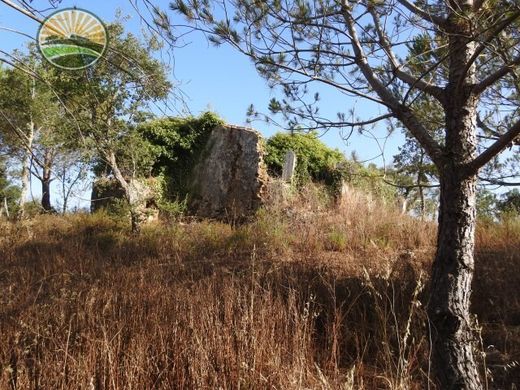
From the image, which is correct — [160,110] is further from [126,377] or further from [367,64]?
[367,64]

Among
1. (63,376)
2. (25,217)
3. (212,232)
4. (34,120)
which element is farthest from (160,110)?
(34,120)

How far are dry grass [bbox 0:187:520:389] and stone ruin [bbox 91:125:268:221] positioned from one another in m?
1.02

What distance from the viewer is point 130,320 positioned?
346cm

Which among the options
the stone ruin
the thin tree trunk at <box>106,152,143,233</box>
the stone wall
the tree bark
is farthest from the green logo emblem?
the stone wall

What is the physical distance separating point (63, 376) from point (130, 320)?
3.26 feet

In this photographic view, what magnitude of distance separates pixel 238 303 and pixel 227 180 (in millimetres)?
8489

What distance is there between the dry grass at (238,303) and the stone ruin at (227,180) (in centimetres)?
102

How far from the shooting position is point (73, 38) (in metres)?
1.52

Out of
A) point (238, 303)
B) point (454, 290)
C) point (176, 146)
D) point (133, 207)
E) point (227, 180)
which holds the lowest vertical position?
point (238, 303)

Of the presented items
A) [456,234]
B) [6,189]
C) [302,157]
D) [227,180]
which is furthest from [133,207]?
[6,189]

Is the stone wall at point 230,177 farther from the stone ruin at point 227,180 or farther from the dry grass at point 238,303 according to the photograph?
the dry grass at point 238,303

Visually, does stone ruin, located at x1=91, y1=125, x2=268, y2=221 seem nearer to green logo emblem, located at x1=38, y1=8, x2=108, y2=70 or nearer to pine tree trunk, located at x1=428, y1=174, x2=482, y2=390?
pine tree trunk, located at x1=428, y1=174, x2=482, y2=390

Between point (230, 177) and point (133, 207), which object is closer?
point (133, 207)

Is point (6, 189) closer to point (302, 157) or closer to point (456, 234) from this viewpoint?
point (302, 157)
